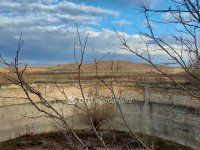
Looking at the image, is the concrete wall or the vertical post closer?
the concrete wall

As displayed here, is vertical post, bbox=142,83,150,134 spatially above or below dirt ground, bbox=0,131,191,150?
above

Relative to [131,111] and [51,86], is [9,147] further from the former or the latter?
[131,111]

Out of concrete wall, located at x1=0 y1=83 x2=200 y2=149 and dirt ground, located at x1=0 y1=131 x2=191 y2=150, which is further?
dirt ground, located at x1=0 y1=131 x2=191 y2=150

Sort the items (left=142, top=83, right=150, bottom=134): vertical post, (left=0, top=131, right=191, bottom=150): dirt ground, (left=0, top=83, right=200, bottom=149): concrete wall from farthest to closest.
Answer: (left=142, top=83, right=150, bottom=134): vertical post < (left=0, top=131, right=191, bottom=150): dirt ground < (left=0, top=83, right=200, bottom=149): concrete wall

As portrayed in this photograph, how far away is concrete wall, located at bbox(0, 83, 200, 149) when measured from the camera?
18.2 meters

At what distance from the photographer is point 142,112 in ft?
72.5

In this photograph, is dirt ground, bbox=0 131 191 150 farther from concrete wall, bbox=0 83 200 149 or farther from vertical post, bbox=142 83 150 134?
vertical post, bbox=142 83 150 134

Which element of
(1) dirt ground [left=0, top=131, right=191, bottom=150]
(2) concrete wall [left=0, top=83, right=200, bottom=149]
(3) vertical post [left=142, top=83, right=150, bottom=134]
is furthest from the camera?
(3) vertical post [left=142, top=83, right=150, bottom=134]

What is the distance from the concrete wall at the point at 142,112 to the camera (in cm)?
1825

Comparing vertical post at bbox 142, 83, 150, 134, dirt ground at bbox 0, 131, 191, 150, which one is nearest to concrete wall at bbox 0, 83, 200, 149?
vertical post at bbox 142, 83, 150, 134

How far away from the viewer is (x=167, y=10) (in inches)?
124

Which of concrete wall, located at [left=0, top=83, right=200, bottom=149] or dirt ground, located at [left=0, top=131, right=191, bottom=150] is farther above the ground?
concrete wall, located at [left=0, top=83, right=200, bottom=149]

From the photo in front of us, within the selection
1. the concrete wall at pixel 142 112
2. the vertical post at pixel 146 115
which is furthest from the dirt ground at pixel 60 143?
the vertical post at pixel 146 115


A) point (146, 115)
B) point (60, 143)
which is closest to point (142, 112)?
point (146, 115)
